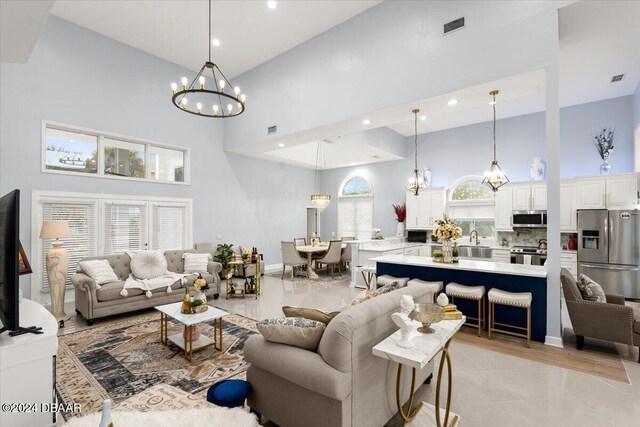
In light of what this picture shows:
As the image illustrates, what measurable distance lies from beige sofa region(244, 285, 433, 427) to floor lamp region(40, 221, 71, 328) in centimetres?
415

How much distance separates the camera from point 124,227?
6016mm

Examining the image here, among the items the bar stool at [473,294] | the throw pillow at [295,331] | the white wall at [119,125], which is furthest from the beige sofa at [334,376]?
the white wall at [119,125]

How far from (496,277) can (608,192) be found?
4002mm

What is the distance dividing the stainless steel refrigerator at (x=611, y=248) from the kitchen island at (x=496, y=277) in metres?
2.88

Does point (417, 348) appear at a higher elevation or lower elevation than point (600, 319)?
higher

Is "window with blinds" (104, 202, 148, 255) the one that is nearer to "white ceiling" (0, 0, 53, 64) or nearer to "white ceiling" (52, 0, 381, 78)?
"white ceiling" (52, 0, 381, 78)

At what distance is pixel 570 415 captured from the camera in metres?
2.34

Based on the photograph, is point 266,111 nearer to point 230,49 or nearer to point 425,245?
point 230,49

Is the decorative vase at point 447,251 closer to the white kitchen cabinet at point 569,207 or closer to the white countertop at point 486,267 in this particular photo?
the white countertop at point 486,267

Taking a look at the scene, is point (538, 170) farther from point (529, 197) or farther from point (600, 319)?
point (600, 319)

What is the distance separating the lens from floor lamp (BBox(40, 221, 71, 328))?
4.49m

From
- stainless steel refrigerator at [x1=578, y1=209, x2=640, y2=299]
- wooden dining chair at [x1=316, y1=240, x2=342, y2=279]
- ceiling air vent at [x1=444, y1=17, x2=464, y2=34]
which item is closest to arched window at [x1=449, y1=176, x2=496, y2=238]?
stainless steel refrigerator at [x1=578, y1=209, x2=640, y2=299]

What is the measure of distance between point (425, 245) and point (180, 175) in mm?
6704

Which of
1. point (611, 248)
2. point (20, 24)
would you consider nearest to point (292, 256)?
point (20, 24)
